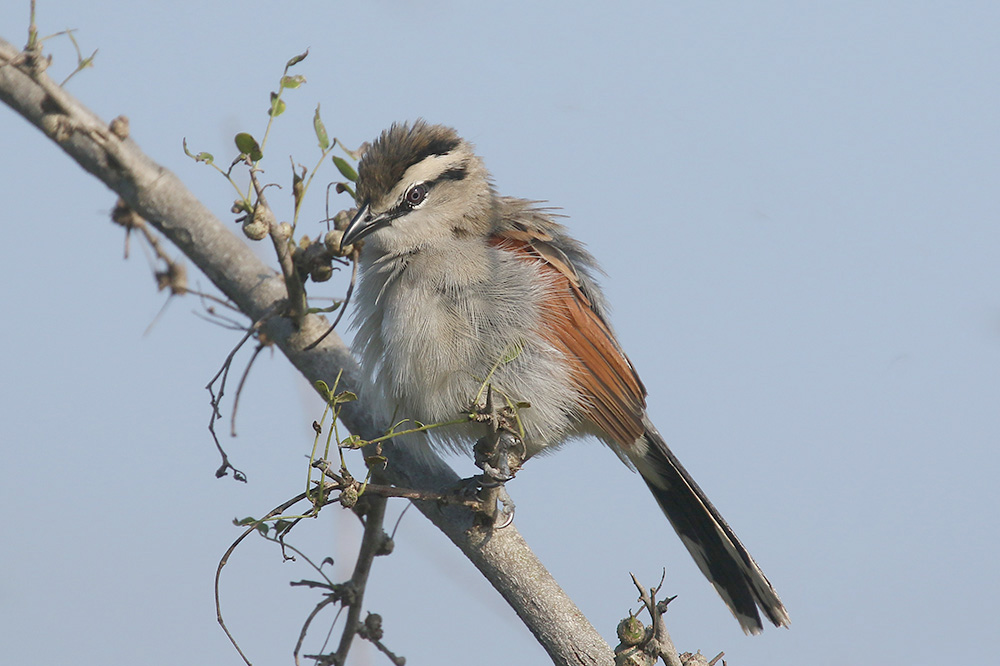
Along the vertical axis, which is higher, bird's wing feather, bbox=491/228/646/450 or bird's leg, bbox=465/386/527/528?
bird's wing feather, bbox=491/228/646/450

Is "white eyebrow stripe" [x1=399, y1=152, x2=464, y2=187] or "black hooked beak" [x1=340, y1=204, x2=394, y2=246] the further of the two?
"white eyebrow stripe" [x1=399, y1=152, x2=464, y2=187]

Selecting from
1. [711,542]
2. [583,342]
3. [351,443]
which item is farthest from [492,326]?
[711,542]

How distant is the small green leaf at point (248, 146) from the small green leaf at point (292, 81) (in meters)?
0.24

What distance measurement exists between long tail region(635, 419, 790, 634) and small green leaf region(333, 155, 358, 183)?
188 centimetres

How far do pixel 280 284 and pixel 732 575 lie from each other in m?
2.64

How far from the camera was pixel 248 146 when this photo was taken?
11.5ft

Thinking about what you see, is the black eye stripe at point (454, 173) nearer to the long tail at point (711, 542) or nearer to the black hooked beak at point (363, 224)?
the black hooked beak at point (363, 224)

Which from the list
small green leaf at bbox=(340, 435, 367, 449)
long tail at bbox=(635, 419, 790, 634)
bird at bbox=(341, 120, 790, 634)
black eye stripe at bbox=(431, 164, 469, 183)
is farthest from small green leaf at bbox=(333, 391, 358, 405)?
long tail at bbox=(635, 419, 790, 634)

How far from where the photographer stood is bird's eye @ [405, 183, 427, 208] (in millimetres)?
4348

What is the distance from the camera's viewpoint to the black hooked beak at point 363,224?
3.94 metres

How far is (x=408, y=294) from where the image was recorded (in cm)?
393

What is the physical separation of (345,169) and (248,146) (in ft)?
2.06

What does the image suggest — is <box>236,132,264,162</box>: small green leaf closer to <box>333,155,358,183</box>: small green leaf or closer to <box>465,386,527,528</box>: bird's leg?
<box>333,155,358,183</box>: small green leaf

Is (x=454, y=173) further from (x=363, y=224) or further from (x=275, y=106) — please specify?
(x=275, y=106)
